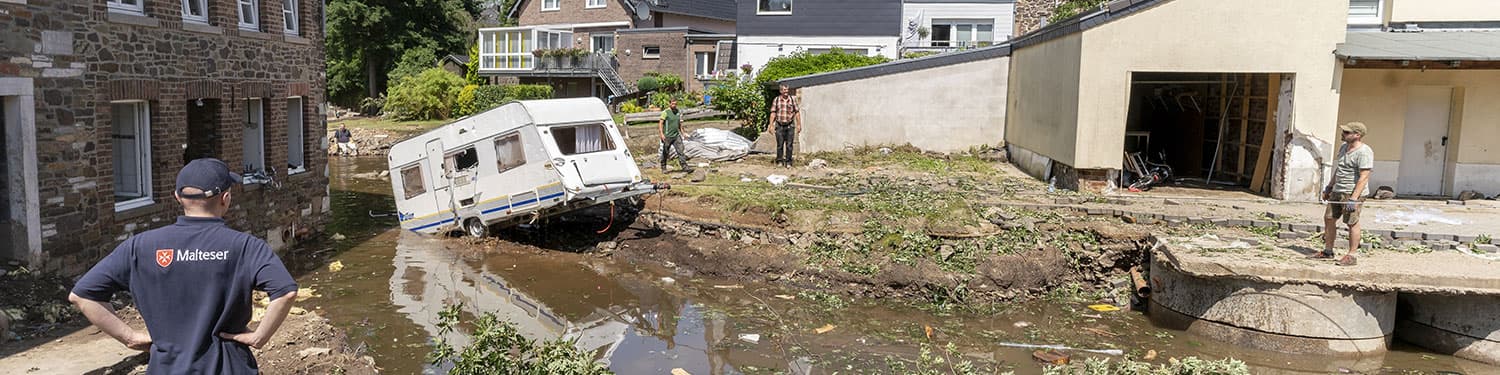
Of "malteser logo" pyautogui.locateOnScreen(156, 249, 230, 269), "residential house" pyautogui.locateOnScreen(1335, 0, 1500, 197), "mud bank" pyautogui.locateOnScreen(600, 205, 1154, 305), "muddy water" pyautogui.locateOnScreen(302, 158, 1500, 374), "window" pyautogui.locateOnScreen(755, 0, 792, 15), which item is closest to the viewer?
"malteser logo" pyautogui.locateOnScreen(156, 249, 230, 269)

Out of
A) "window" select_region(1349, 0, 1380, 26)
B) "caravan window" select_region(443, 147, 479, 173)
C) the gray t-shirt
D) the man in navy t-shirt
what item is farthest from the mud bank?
the man in navy t-shirt

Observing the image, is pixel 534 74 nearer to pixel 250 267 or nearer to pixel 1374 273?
pixel 1374 273

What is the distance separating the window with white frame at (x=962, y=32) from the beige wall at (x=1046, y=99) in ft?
38.7

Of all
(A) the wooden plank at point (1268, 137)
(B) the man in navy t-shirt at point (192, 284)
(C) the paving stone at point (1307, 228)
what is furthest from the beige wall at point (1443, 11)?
(B) the man in navy t-shirt at point (192, 284)

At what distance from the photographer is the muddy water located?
410 inches

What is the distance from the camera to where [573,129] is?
1541cm

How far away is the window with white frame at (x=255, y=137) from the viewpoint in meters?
14.8

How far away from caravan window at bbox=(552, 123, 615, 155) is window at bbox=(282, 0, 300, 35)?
4.41 meters

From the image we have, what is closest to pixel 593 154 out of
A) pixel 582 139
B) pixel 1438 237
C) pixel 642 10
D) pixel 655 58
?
pixel 582 139

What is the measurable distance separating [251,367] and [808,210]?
10.9 m

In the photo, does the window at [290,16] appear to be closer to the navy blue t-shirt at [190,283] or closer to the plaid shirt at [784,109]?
the plaid shirt at [784,109]

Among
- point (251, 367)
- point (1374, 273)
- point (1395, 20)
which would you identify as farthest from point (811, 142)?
point (251, 367)

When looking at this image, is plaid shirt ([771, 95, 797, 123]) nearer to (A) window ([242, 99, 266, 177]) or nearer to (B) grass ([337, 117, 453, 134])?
→ (A) window ([242, 99, 266, 177])

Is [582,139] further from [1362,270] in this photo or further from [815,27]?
[815,27]
